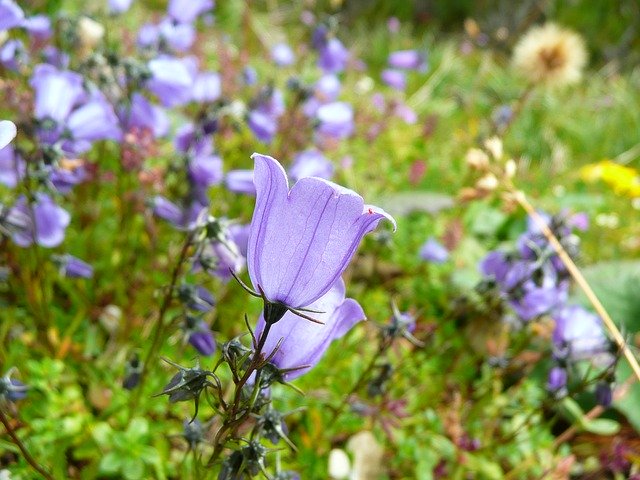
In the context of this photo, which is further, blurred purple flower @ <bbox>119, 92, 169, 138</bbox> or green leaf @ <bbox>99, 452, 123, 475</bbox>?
blurred purple flower @ <bbox>119, 92, 169, 138</bbox>

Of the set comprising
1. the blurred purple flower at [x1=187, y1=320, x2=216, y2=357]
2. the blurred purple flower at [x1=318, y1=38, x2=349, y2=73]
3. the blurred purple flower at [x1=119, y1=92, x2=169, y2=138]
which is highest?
the blurred purple flower at [x1=318, y1=38, x2=349, y2=73]

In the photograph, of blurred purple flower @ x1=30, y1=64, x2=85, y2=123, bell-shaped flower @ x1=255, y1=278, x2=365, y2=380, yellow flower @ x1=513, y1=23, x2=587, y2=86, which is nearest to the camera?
bell-shaped flower @ x1=255, y1=278, x2=365, y2=380

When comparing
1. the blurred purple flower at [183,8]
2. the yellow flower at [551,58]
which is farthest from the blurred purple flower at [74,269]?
the yellow flower at [551,58]

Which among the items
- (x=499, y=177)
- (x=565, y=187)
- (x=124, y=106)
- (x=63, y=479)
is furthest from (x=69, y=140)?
(x=565, y=187)

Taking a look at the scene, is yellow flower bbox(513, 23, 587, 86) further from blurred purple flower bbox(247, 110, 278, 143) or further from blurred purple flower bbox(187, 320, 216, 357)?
blurred purple flower bbox(187, 320, 216, 357)

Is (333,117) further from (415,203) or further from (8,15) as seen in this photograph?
(8,15)

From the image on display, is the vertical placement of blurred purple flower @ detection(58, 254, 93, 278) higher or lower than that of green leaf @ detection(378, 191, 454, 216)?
lower

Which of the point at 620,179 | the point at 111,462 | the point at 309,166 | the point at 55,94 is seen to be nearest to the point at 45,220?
the point at 55,94

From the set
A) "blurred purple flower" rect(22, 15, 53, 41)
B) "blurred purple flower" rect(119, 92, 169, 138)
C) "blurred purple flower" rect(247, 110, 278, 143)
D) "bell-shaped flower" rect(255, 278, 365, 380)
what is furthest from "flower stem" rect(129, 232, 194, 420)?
"blurred purple flower" rect(22, 15, 53, 41)
